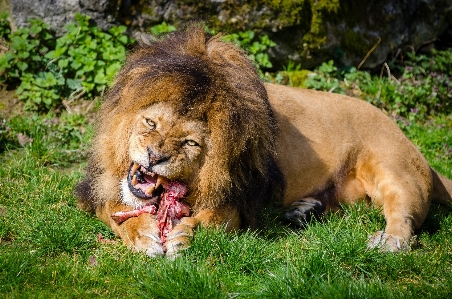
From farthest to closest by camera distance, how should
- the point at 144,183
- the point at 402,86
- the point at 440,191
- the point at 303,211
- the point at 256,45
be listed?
the point at 402,86
the point at 256,45
the point at 440,191
the point at 303,211
the point at 144,183

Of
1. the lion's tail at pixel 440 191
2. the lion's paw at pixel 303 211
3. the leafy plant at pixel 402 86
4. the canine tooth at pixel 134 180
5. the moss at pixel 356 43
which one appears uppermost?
the canine tooth at pixel 134 180

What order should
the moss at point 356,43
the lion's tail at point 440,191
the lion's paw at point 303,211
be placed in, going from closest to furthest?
the lion's paw at point 303,211
the lion's tail at point 440,191
the moss at point 356,43

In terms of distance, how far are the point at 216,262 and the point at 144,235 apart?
1.64 feet

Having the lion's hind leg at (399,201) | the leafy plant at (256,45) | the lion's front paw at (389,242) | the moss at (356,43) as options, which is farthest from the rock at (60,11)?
the lion's front paw at (389,242)

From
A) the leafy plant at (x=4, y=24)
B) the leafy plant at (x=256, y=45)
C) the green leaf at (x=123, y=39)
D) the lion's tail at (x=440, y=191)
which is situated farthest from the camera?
the leafy plant at (x=256, y=45)

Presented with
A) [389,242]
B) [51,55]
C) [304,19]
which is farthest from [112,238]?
[304,19]

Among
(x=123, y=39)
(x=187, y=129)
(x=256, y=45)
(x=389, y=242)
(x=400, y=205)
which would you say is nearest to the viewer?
(x=187, y=129)

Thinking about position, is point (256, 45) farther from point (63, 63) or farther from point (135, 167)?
point (135, 167)

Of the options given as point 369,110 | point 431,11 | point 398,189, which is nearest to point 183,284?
point 398,189

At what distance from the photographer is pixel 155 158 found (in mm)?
4121

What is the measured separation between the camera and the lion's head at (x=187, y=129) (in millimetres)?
4238

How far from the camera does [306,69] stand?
8328mm

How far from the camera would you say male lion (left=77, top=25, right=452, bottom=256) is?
14.0 feet

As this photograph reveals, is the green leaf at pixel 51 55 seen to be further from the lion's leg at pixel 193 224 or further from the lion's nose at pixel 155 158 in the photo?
the lion's nose at pixel 155 158
